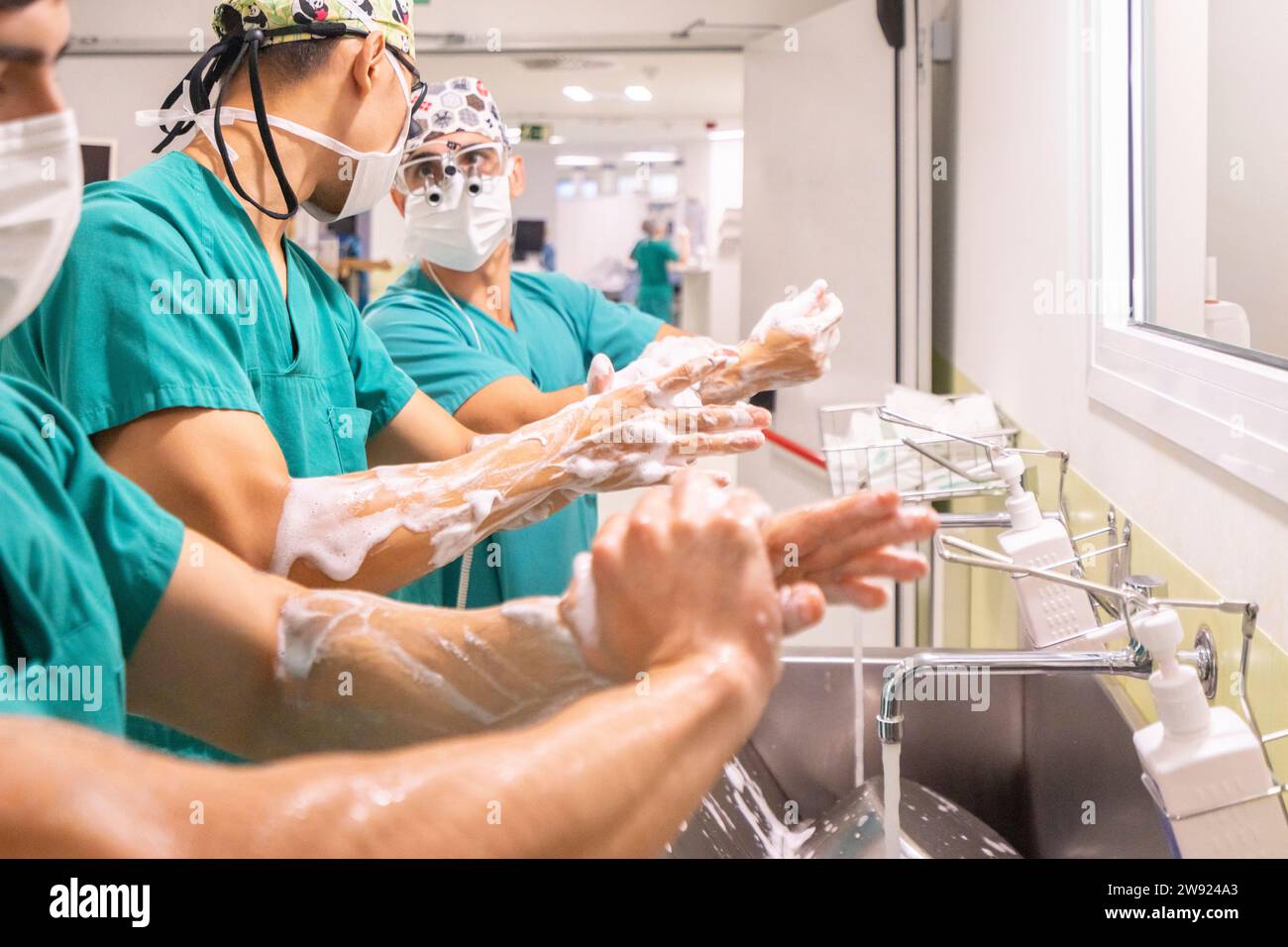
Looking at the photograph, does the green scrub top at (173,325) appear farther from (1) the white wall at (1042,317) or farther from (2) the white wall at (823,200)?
(2) the white wall at (823,200)

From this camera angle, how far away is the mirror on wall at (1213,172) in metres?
0.92

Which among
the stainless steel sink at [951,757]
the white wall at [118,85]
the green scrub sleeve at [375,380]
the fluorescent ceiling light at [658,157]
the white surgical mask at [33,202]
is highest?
the fluorescent ceiling light at [658,157]

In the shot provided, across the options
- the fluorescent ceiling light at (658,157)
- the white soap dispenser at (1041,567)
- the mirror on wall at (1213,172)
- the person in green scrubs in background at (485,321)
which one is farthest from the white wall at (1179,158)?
the fluorescent ceiling light at (658,157)

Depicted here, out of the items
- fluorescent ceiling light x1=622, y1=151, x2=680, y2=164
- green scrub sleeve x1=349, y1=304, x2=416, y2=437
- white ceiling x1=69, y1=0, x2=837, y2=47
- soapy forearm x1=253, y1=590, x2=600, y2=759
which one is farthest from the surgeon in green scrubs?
fluorescent ceiling light x1=622, y1=151, x2=680, y2=164

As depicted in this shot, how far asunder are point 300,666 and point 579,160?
913 cm

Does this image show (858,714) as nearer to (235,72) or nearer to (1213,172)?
(1213,172)

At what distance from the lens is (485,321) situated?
5.19 ft

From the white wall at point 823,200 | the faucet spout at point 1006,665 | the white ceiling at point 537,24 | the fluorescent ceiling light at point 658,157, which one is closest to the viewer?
the faucet spout at point 1006,665

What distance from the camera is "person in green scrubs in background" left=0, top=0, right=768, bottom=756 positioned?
0.75 metres

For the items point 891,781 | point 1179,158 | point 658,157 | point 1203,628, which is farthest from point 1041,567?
point 658,157

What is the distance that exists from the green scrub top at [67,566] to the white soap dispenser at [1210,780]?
0.57m

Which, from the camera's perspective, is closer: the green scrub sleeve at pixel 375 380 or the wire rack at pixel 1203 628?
the wire rack at pixel 1203 628

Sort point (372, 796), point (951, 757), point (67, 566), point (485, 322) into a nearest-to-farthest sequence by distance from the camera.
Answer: point (372, 796), point (67, 566), point (951, 757), point (485, 322)

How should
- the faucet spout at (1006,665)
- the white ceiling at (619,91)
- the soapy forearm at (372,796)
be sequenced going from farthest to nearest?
the white ceiling at (619,91), the faucet spout at (1006,665), the soapy forearm at (372,796)
